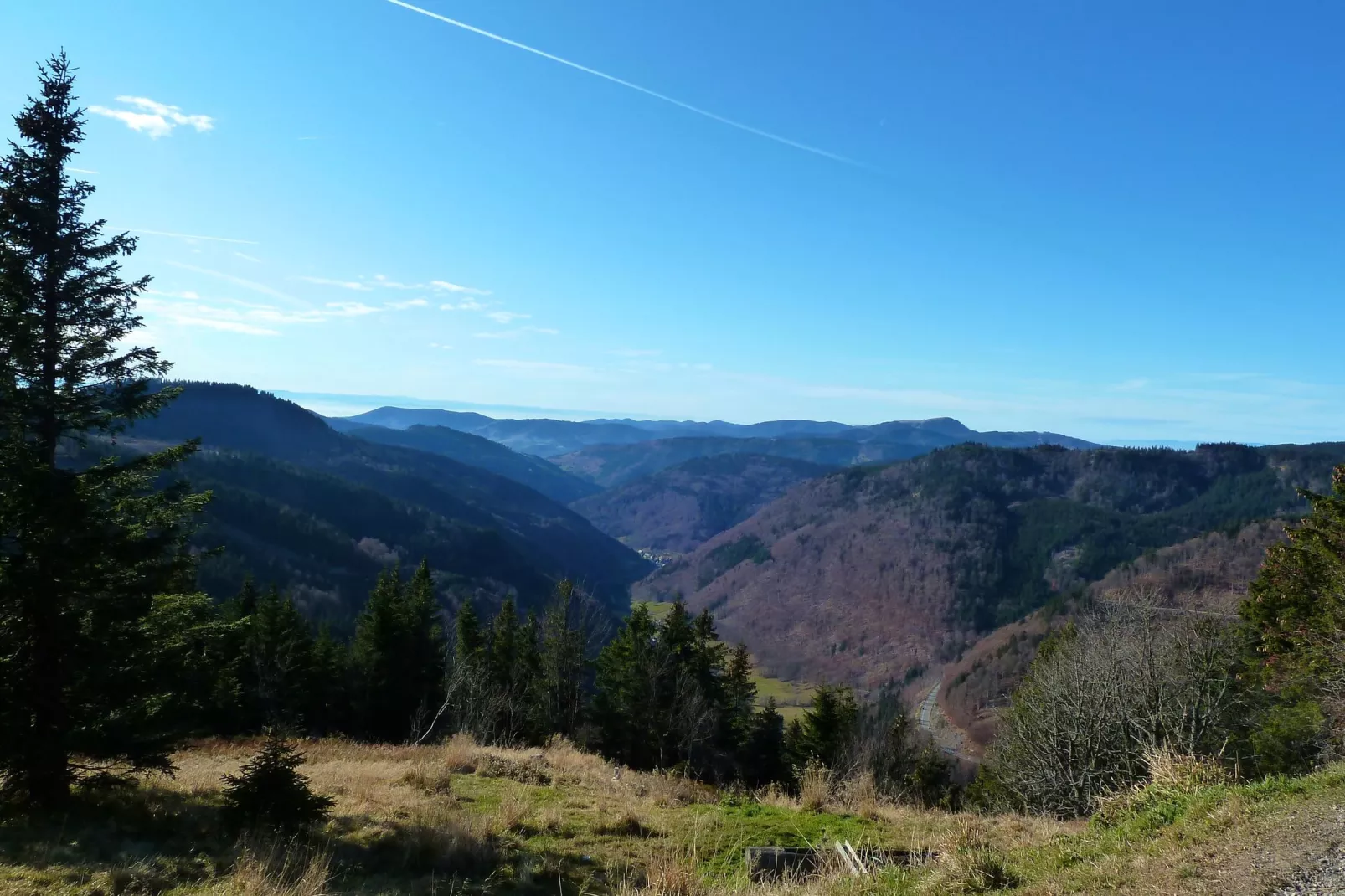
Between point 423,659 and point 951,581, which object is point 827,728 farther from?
point 951,581

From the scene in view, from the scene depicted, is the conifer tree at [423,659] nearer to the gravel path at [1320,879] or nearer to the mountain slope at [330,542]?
the gravel path at [1320,879]

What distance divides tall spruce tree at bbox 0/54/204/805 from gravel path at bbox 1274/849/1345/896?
10980 mm

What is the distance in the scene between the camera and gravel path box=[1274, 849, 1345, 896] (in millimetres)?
4391

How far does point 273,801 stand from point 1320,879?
29.6 feet

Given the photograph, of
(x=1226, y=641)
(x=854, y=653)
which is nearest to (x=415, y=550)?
(x=854, y=653)

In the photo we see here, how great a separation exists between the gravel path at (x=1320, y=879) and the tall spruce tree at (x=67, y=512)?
432 inches

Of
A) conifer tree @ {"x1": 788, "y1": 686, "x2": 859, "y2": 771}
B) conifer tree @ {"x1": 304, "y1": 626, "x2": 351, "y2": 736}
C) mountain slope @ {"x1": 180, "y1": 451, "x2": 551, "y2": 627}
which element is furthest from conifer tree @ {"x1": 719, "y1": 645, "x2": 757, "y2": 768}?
mountain slope @ {"x1": 180, "y1": 451, "x2": 551, "y2": 627}

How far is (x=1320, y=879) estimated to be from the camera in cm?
451

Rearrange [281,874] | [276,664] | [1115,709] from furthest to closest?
[276,664], [1115,709], [281,874]

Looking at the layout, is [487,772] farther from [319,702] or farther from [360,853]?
[319,702]

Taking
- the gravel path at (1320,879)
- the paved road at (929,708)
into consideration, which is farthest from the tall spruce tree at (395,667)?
the paved road at (929,708)

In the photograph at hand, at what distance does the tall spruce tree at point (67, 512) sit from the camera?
7.73 metres

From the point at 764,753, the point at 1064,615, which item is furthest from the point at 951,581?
the point at 764,753

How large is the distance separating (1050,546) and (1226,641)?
175168 millimetres
